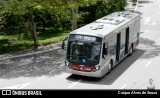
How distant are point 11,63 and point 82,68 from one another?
22.9 ft

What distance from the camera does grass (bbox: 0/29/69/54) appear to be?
34000mm

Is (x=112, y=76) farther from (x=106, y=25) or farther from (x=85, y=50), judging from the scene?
(x=106, y=25)

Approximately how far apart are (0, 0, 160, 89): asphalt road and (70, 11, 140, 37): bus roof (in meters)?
2.87

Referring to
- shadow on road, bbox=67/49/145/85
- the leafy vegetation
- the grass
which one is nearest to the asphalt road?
shadow on road, bbox=67/49/145/85

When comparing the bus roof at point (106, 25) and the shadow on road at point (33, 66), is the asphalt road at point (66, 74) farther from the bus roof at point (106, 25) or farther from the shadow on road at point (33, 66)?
the bus roof at point (106, 25)

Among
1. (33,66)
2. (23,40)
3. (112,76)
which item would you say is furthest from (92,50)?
(23,40)

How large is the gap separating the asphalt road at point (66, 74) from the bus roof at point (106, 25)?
287cm

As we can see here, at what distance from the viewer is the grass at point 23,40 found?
34.0 meters

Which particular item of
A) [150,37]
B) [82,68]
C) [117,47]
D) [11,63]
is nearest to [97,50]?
[82,68]

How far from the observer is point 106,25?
27641 mm

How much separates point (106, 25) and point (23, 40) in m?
12.1

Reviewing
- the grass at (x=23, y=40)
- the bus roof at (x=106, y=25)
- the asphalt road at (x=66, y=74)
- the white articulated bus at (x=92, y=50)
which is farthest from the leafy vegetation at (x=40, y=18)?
the white articulated bus at (x=92, y=50)

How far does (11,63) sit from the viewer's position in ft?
97.1

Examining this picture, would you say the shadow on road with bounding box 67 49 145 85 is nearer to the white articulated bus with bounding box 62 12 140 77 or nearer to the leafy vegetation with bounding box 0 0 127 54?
the white articulated bus with bounding box 62 12 140 77
